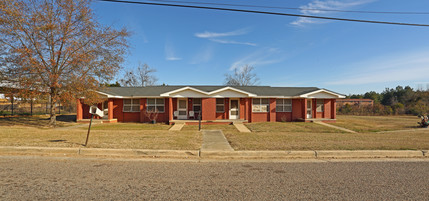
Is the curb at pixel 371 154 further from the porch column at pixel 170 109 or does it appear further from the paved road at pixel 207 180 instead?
the porch column at pixel 170 109

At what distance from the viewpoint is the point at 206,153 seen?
22.4ft

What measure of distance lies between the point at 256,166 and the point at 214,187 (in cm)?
191

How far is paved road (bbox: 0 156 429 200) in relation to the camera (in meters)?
3.77

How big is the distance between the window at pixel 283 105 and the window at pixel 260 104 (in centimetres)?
117

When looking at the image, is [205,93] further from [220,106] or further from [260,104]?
[260,104]

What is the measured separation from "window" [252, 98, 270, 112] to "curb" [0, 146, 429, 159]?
43.6 feet

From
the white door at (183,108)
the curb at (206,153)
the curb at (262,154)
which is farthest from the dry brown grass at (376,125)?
the white door at (183,108)

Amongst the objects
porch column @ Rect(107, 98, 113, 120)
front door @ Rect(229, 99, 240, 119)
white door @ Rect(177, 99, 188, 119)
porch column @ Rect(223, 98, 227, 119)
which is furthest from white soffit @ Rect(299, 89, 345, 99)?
porch column @ Rect(107, 98, 113, 120)

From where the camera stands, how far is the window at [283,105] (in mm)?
20797

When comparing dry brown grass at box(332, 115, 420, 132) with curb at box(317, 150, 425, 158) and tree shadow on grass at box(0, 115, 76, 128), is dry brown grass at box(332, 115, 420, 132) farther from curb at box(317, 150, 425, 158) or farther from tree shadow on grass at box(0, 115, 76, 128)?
tree shadow on grass at box(0, 115, 76, 128)

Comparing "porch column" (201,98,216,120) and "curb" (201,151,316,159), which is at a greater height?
"porch column" (201,98,216,120)

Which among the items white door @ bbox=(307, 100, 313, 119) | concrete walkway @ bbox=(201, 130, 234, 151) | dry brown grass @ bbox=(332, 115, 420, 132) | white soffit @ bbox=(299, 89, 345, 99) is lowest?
dry brown grass @ bbox=(332, 115, 420, 132)

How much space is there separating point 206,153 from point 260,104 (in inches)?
563

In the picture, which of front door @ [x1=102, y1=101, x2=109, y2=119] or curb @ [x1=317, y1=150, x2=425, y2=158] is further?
front door @ [x1=102, y1=101, x2=109, y2=119]
